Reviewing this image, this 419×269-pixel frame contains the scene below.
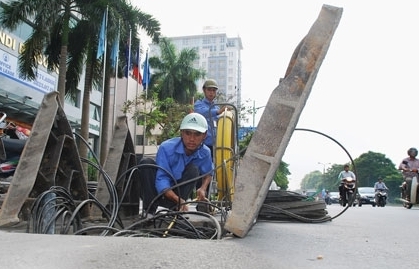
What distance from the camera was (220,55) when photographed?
105 m

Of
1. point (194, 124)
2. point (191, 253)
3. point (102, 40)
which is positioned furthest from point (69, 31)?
point (191, 253)

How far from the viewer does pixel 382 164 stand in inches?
2980

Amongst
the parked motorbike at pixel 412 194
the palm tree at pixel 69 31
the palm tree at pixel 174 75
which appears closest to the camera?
the parked motorbike at pixel 412 194

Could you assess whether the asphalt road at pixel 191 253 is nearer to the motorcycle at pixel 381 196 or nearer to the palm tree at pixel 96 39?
the motorcycle at pixel 381 196

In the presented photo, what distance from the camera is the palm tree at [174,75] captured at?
4181 cm

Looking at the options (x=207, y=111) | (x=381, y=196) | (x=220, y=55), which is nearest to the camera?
(x=207, y=111)

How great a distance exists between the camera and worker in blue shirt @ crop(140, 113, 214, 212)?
3740mm

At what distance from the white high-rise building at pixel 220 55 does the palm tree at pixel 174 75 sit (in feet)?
167

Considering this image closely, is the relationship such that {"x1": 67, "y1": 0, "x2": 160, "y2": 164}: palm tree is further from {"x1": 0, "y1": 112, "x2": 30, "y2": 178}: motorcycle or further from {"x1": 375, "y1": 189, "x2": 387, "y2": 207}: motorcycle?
{"x1": 0, "y1": 112, "x2": 30, "y2": 178}: motorcycle

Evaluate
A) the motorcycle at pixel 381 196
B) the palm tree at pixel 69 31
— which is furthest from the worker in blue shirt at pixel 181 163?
the motorcycle at pixel 381 196

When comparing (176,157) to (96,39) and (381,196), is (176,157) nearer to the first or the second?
(381,196)

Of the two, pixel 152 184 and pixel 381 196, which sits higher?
pixel 152 184

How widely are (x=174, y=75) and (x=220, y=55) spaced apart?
64.9 metres

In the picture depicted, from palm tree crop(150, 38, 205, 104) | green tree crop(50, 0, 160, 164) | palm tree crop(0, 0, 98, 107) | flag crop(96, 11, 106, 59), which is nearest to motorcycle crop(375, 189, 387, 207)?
green tree crop(50, 0, 160, 164)
